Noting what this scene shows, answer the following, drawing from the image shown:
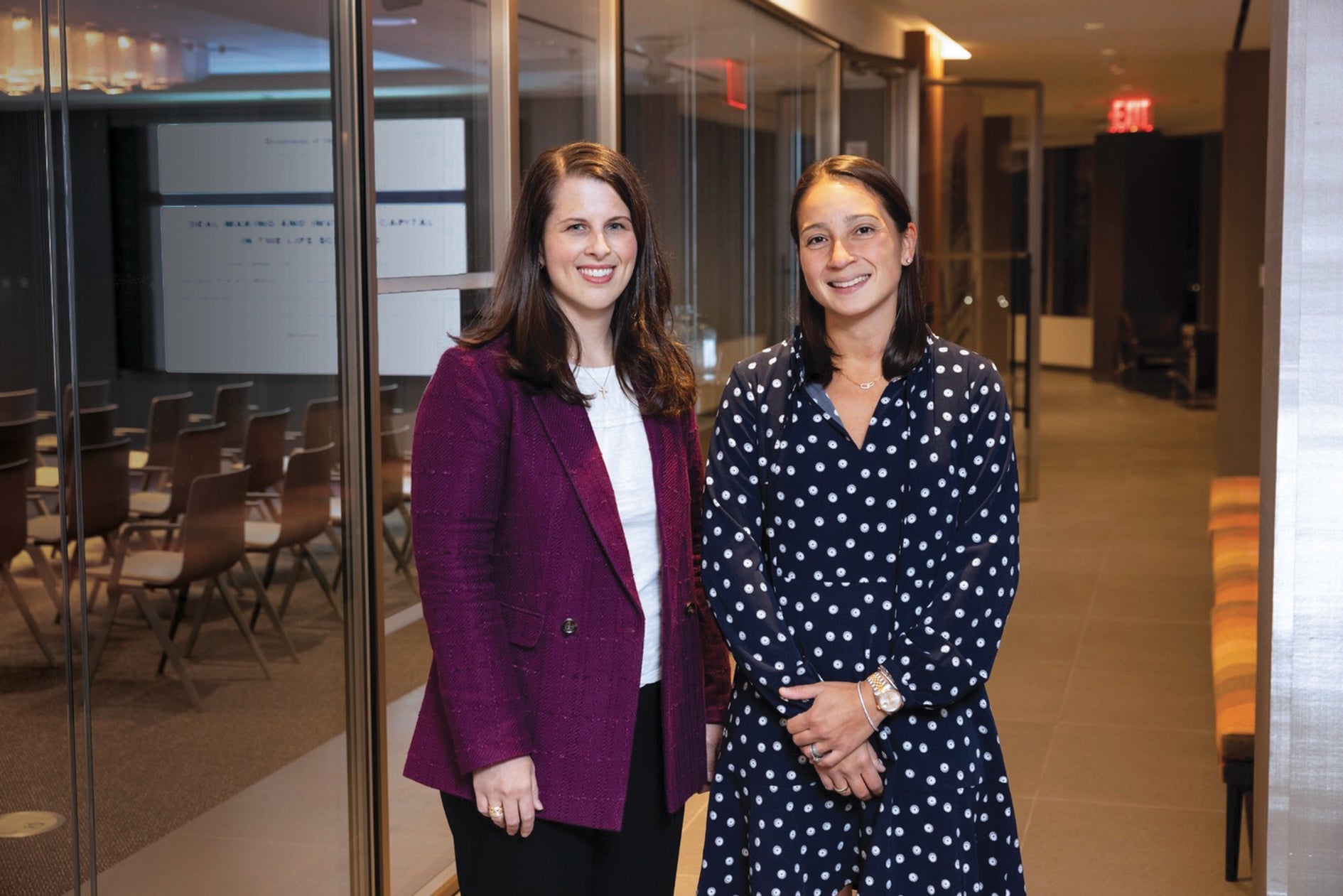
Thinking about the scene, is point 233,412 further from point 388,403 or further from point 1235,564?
point 1235,564

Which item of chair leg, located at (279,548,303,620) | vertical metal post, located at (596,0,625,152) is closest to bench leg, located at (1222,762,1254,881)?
chair leg, located at (279,548,303,620)

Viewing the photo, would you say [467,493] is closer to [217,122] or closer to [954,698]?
[954,698]

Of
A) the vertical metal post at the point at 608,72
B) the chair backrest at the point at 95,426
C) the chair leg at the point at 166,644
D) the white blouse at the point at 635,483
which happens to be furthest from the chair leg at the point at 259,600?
the vertical metal post at the point at 608,72

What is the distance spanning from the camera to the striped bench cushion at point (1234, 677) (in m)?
3.77

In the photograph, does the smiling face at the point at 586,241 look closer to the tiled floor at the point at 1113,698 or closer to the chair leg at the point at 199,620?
the chair leg at the point at 199,620

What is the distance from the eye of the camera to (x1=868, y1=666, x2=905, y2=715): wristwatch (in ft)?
7.25

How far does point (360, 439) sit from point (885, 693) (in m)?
1.51

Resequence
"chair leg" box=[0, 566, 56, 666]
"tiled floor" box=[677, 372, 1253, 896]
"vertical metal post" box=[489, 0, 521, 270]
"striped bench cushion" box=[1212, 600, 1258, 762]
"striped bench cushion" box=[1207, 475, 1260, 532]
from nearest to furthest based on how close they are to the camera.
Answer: "chair leg" box=[0, 566, 56, 666] → "striped bench cushion" box=[1212, 600, 1258, 762] → "vertical metal post" box=[489, 0, 521, 270] → "tiled floor" box=[677, 372, 1253, 896] → "striped bench cushion" box=[1207, 475, 1260, 532]

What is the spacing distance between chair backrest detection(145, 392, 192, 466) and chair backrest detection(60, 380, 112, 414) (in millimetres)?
137

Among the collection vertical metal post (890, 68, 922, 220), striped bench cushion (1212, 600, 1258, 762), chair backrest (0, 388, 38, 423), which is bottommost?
striped bench cushion (1212, 600, 1258, 762)

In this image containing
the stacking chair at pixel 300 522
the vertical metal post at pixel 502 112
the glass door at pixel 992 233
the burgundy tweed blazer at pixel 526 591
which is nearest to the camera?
the burgundy tweed blazer at pixel 526 591

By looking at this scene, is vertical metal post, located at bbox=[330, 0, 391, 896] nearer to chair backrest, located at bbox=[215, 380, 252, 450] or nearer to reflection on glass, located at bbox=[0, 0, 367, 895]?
reflection on glass, located at bbox=[0, 0, 367, 895]

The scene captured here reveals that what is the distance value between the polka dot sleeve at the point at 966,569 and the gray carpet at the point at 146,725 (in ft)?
4.43

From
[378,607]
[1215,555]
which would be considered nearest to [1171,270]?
[1215,555]
